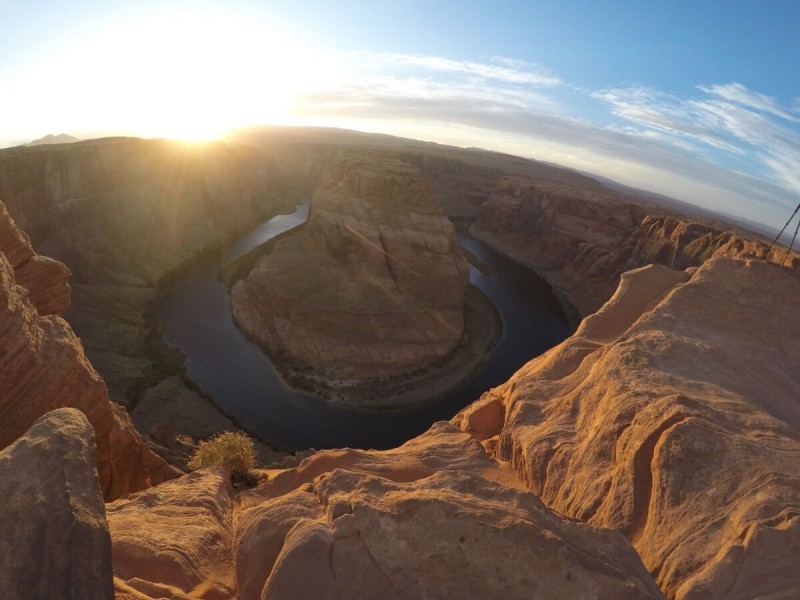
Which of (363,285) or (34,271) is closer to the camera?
(34,271)

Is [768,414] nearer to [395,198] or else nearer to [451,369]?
[451,369]

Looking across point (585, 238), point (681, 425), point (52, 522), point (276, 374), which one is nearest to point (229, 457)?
point (52, 522)

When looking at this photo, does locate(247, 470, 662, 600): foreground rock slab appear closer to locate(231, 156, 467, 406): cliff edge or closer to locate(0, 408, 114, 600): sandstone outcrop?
locate(0, 408, 114, 600): sandstone outcrop

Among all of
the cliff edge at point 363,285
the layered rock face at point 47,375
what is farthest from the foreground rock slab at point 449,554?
the cliff edge at point 363,285

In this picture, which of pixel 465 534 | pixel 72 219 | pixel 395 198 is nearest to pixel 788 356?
pixel 465 534

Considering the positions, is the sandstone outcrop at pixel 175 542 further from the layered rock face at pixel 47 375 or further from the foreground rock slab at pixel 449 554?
the layered rock face at pixel 47 375

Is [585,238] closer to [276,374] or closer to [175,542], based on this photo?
[276,374]
